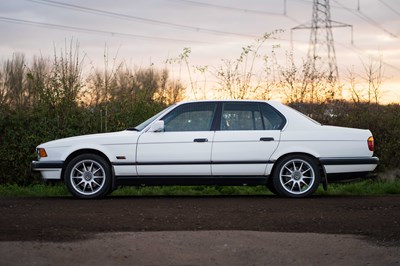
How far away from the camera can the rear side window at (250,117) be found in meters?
13.0

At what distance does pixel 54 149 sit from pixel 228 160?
115 inches

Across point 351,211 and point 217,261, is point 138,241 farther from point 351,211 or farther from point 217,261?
point 351,211

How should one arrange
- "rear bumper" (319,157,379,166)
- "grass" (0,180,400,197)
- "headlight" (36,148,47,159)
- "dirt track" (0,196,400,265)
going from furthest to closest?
"grass" (0,180,400,197), "headlight" (36,148,47,159), "rear bumper" (319,157,379,166), "dirt track" (0,196,400,265)

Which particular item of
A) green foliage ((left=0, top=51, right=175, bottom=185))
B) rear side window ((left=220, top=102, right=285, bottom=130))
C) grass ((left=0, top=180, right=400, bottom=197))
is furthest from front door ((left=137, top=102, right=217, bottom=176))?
green foliage ((left=0, top=51, right=175, bottom=185))

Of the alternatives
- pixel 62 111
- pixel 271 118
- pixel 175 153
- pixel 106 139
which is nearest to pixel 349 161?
pixel 271 118

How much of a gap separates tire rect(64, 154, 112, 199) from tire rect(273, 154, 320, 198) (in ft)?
9.25

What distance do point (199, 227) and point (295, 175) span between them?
392cm

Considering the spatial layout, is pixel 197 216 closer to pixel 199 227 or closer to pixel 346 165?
pixel 199 227

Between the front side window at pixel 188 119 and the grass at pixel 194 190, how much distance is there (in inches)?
82.0

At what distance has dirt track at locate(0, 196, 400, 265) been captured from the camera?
775 centimetres

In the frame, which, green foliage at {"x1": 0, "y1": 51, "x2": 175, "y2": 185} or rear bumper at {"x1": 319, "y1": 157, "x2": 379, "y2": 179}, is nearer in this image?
rear bumper at {"x1": 319, "y1": 157, "x2": 379, "y2": 179}

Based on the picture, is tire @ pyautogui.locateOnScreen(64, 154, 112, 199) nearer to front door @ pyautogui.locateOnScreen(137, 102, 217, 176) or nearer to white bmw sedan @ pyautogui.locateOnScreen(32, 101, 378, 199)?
white bmw sedan @ pyautogui.locateOnScreen(32, 101, 378, 199)

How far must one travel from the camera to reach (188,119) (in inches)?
514

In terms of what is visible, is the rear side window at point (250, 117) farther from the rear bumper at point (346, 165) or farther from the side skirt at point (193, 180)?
the rear bumper at point (346, 165)
